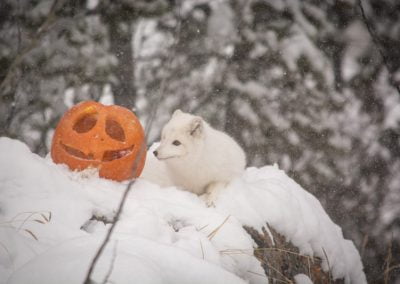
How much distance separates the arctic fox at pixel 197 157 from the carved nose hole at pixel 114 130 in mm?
449

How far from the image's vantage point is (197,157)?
13.7ft

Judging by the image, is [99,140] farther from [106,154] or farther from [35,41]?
[35,41]

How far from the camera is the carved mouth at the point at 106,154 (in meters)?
3.60

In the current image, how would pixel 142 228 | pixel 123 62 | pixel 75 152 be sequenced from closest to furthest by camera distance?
1. pixel 142 228
2. pixel 75 152
3. pixel 123 62

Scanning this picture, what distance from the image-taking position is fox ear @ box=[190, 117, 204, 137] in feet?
13.8

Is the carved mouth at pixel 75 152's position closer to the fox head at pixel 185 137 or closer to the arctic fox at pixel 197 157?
the arctic fox at pixel 197 157

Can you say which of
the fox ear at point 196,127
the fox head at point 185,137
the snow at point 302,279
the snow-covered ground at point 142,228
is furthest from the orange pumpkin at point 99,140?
the snow at point 302,279

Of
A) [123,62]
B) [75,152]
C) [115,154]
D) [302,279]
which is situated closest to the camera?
[302,279]

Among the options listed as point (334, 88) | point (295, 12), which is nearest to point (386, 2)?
point (295, 12)

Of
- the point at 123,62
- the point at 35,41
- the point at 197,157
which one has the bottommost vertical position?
the point at 123,62

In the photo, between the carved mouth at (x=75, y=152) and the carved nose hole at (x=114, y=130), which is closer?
the carved mouth at (x=75, y=152)

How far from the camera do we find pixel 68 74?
886 centimetres

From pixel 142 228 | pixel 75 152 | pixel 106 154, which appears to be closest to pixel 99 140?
pixel 106 154

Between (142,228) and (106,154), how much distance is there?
135 centimetres
